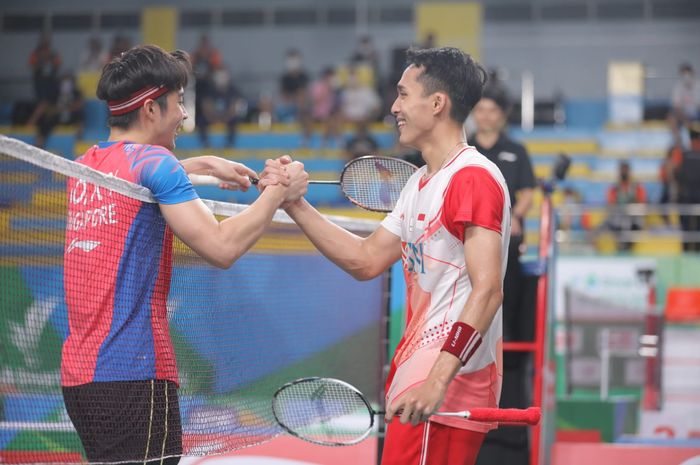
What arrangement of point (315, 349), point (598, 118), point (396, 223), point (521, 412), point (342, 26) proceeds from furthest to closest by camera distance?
point (342, 26) → point (598, 118) → point (315, 349) → point (396, 223) → point (521, 412)

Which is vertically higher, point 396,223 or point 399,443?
→ point 396,223

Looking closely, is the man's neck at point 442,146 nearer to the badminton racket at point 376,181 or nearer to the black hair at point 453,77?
the black hair at point 453,77

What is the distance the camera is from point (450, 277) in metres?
3.03

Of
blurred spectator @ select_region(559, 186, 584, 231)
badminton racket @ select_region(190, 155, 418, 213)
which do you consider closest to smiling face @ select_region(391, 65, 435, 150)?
badminton racket @ select_region(190, 155, 418, 213)

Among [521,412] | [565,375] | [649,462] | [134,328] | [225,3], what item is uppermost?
[225,3]

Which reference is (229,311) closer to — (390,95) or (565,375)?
(565,375)

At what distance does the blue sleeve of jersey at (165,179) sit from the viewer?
9.32ft

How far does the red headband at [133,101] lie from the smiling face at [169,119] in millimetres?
42

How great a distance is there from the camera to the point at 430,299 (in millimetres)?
3062

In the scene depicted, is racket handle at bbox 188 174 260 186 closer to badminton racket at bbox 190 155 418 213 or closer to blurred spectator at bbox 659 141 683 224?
badminton racket at bbox 190 155 418 213

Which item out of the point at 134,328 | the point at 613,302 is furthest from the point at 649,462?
the point at 613,302

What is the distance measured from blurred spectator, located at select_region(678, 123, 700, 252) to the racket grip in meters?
12.8

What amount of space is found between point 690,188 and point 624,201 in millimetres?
972

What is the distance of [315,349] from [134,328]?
2229mm
